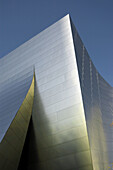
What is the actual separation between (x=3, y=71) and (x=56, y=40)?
233 inches

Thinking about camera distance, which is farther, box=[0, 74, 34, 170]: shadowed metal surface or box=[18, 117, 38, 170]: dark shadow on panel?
box=[18, 117, 38, 170]: dark shadow on panel

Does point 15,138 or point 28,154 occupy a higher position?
point 15,138

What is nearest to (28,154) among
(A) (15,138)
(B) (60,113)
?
(A) (15,138)

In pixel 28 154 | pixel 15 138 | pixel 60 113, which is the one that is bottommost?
pixel 28 154

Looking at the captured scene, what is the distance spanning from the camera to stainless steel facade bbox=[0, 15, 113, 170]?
712cm

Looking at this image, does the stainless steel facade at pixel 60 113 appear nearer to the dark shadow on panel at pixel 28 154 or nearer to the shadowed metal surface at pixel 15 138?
the dark shadow on panel at pixel 28 154

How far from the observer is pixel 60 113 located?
831 cm

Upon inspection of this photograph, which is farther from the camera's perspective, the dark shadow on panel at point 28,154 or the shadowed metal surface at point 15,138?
the dark shadow on panel at point 28,154

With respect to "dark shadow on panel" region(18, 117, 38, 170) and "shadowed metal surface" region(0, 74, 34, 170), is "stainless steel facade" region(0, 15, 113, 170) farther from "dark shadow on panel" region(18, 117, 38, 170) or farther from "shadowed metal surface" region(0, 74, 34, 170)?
"shadowed metal surface" region(0, 74, 34, 170)

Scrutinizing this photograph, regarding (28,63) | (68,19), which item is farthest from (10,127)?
(68,19)

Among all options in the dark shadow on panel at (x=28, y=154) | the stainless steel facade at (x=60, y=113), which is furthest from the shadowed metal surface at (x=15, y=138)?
the dark shadow on panel at (x=28, y=154)

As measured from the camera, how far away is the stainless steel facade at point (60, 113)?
7.12m

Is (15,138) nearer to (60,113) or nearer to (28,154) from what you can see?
(28,154)

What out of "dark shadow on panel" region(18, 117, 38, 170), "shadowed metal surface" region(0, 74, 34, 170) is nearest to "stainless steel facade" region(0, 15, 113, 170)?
"dark shadow on panel" region(18, 117, 38, 170)
